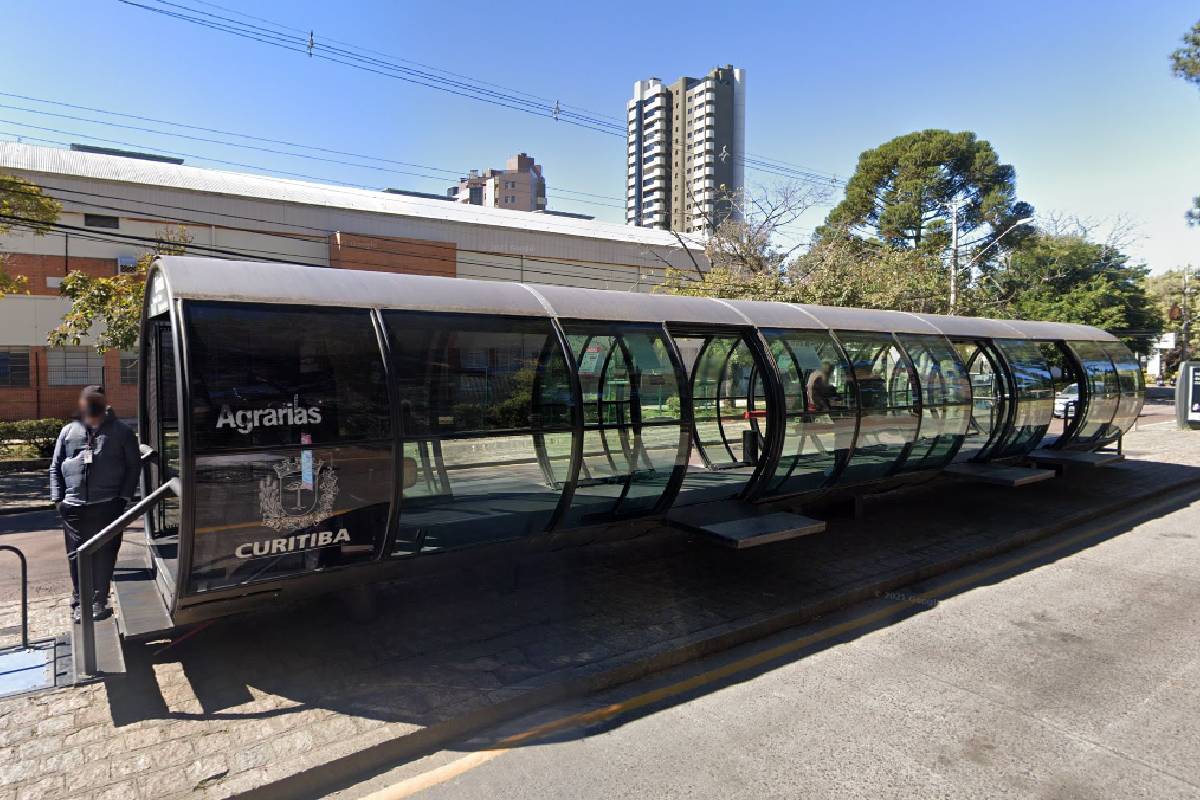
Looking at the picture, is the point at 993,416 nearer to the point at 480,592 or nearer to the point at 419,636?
the point at 480,592

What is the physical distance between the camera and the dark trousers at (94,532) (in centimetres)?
504

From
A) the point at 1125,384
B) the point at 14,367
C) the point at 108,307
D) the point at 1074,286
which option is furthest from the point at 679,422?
the point at 1074,286

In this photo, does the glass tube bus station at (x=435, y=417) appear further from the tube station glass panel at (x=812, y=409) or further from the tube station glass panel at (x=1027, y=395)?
the tube station glass panel at (x=1027, y=395)

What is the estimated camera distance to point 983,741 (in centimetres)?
399

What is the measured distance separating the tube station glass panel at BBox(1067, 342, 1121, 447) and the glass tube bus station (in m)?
5.11

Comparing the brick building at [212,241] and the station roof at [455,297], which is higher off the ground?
the brick building at [212,241]

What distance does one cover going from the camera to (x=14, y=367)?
25141 millimetres

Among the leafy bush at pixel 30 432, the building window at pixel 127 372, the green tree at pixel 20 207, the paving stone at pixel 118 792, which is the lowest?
the paving stone at pixel 118 792

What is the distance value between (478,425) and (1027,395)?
8480 mm

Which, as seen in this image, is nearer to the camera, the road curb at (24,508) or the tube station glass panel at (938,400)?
the tube station glass panel at (938,400)

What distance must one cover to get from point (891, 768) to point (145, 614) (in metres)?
4.53

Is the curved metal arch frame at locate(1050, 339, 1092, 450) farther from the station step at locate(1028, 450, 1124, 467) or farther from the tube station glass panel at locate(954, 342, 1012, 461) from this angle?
the tube station glass panel at locate(954, 342, 1012, 461)

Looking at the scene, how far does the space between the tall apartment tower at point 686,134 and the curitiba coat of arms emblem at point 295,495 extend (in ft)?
363

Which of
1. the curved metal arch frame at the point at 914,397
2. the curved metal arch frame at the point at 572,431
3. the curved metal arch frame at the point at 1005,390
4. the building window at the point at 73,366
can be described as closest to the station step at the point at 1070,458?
the curved metal arch frame at the point at 1005,390
